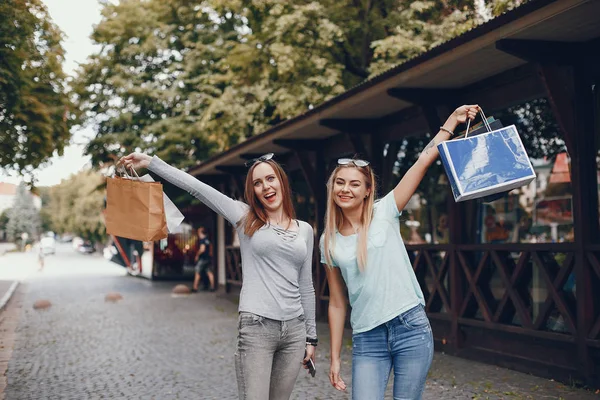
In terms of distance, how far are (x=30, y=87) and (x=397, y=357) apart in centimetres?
1044

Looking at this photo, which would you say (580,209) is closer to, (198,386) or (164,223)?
(198,386)

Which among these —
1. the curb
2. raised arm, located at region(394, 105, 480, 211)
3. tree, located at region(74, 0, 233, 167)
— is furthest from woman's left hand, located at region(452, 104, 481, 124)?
tree, located at region(74, 0, 233, 167)

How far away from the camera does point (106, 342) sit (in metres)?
11.0

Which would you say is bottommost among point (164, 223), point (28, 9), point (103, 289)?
point (103, 289)

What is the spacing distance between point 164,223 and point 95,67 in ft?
73.4

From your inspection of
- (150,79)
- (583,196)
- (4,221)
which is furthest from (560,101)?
(4,221)

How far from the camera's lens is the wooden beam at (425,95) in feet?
28.5

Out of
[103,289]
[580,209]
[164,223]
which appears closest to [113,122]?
[103,289]

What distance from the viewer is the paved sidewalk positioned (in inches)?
278

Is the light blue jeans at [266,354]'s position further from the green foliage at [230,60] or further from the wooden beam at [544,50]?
the green foliage at [230,60]

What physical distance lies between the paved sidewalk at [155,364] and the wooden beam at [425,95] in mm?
3086

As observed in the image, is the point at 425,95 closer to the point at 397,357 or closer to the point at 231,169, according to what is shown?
the point at 397,357

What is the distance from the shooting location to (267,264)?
11.5ft

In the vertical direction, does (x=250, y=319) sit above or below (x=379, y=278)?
below
